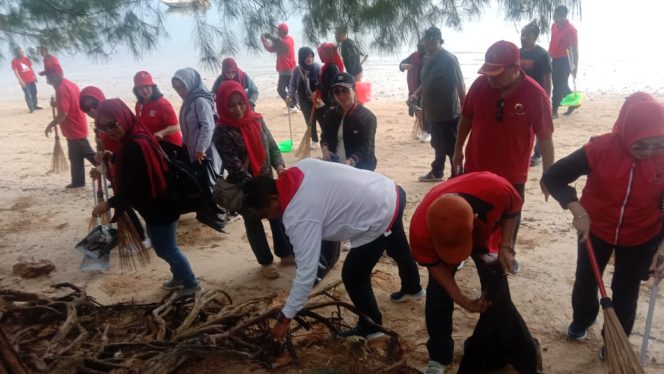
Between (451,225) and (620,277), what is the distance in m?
1.32

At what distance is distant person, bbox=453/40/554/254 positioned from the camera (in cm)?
345

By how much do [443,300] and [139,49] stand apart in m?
2.85

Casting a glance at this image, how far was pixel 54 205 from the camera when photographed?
650 centimetres

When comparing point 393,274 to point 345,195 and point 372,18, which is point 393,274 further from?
point 372,18

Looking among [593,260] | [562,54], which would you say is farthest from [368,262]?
[562,54]

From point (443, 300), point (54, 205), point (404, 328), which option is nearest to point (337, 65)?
point (404, 328)

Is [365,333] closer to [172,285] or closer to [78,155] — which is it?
[172,285]

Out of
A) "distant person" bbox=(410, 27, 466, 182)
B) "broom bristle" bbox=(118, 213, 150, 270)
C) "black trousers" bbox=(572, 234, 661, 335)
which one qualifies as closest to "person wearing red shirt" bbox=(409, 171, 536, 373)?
"black trousers" bbox=(572, 234, 661, 335)

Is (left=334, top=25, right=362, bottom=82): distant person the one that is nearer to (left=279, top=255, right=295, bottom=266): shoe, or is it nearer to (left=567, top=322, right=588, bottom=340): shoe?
(left=279, top=255, right=295, bottom=266): shoe

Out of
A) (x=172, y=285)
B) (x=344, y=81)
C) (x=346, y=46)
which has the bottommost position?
(x=172, y=285)

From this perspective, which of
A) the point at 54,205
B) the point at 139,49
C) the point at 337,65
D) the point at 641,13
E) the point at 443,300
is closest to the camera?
the point at 443,300

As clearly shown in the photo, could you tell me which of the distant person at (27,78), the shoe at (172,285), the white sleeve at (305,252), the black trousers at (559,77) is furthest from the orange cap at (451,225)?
the distant person at (27,78)

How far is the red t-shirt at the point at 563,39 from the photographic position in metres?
8.61

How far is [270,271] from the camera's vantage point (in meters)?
4.38
